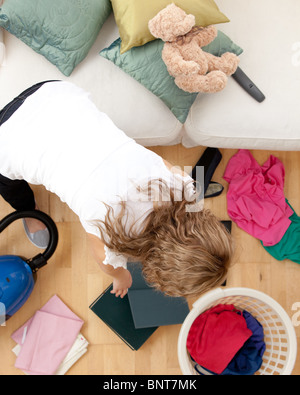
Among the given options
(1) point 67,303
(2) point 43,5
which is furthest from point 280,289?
(2) point 43,5

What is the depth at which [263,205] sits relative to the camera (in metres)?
1.48

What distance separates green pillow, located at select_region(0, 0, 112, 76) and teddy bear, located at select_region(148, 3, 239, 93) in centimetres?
22

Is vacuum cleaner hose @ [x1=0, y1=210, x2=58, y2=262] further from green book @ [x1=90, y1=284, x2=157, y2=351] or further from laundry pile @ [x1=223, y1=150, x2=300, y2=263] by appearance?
laundry pile @ [x1=223, y1=150, x2=300, y2=263]

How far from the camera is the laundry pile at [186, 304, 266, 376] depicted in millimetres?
1394

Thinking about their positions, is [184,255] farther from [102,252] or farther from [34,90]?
[34,90]

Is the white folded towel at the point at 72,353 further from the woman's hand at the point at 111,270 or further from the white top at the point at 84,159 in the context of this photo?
the white top at the point at 84,159

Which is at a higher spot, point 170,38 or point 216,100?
point 170,38

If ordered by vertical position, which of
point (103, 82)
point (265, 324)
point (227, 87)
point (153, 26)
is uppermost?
point (153, 26)

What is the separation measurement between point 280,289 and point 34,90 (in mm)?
1277

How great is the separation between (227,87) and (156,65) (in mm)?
267

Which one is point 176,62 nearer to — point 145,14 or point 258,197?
point 145,14

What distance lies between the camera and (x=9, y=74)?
1151mm

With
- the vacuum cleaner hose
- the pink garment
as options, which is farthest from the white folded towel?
the vacuum cleaner hose

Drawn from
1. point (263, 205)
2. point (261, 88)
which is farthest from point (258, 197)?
point (261, 88)
